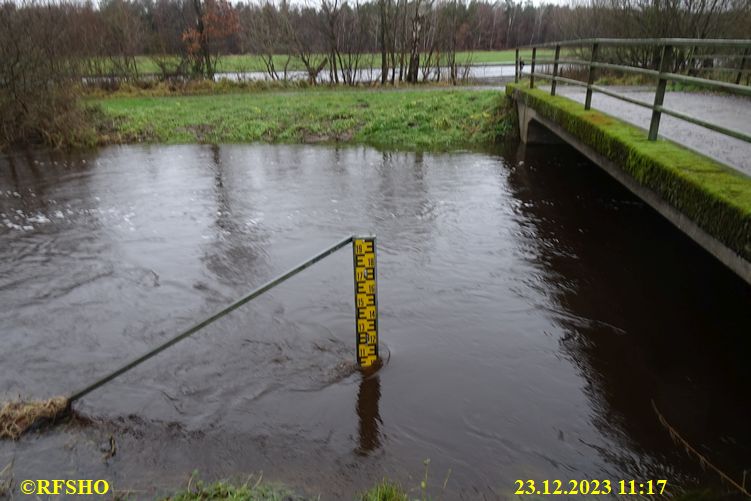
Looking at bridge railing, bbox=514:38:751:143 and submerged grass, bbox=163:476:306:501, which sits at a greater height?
bridge railing, bbox=514:38:751:143

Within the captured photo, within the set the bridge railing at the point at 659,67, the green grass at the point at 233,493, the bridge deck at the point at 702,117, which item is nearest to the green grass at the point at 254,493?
the green grass at the point at 233,493

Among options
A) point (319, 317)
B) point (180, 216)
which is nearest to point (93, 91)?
point (180, 216)

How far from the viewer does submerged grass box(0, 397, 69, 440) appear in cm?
393

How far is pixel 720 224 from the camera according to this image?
161 inches

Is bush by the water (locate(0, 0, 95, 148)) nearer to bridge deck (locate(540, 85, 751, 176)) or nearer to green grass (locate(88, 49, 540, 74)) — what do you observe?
green grass (locate(88, 49, 540, 74))

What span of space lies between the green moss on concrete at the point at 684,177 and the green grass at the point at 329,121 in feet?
26.2

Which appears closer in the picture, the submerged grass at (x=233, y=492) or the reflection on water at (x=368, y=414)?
the submerged grass at (x=233, y=492)

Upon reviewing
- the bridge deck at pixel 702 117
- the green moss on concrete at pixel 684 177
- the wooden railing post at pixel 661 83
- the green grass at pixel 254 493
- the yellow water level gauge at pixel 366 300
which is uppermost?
the wooden railing post at pixel 661 83

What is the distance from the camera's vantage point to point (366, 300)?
4531 millimetres

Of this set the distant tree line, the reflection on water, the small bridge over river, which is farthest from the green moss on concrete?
the distant tree line

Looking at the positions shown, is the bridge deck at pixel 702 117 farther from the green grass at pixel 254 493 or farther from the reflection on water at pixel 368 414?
the green grass at pixel 254 493

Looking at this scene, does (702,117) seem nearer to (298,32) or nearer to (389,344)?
(389,344)

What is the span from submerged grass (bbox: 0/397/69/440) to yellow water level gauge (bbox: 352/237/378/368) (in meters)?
2.34

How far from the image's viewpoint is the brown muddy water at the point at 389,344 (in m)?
3.78
